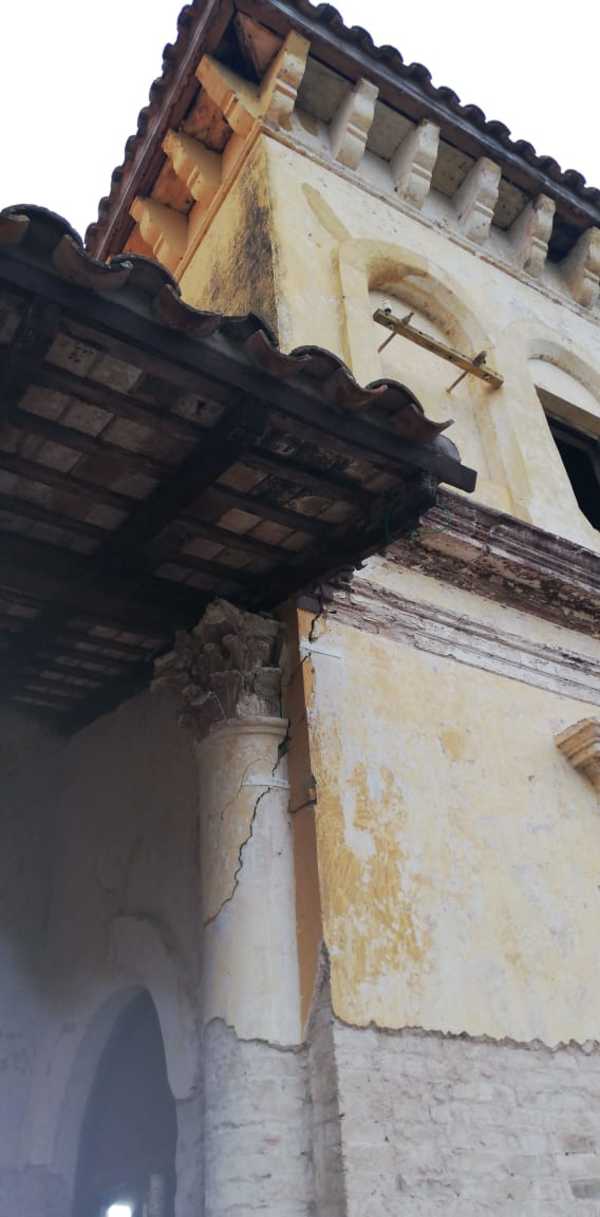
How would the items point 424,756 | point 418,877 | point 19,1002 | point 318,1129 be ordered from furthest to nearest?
point 19,1002 < point 424,756 < point 418,877 < point 318,1129

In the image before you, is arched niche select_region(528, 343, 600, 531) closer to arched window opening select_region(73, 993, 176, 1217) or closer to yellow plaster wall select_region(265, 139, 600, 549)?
yellow plaster wall select_region(265, 139, 600, 549)

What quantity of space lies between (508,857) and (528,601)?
1562 millimetres

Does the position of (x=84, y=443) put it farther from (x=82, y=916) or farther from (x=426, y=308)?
(x=426, y=308)

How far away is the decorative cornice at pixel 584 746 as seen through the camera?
4.80m

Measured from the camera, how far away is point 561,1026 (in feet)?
13.1

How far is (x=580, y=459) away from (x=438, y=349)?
1.95m

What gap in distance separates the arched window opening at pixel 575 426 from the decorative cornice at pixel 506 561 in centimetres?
167

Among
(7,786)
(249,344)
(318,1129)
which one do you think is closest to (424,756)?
(318,1129)

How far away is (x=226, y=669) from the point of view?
399 centimetres

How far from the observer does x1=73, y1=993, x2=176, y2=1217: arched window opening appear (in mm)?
4352

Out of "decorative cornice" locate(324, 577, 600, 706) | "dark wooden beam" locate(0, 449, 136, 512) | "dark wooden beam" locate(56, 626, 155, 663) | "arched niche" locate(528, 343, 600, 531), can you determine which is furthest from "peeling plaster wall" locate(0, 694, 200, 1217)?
"arched niche" locate(528, 343, 600, 531)

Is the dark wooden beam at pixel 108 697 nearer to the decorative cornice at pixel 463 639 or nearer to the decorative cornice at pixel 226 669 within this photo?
the decorative cornice at pixel 226 669

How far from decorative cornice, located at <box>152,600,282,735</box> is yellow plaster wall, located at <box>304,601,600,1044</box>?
0.73 feet

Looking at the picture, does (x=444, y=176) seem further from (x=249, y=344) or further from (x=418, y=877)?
(x=418, y=877)
